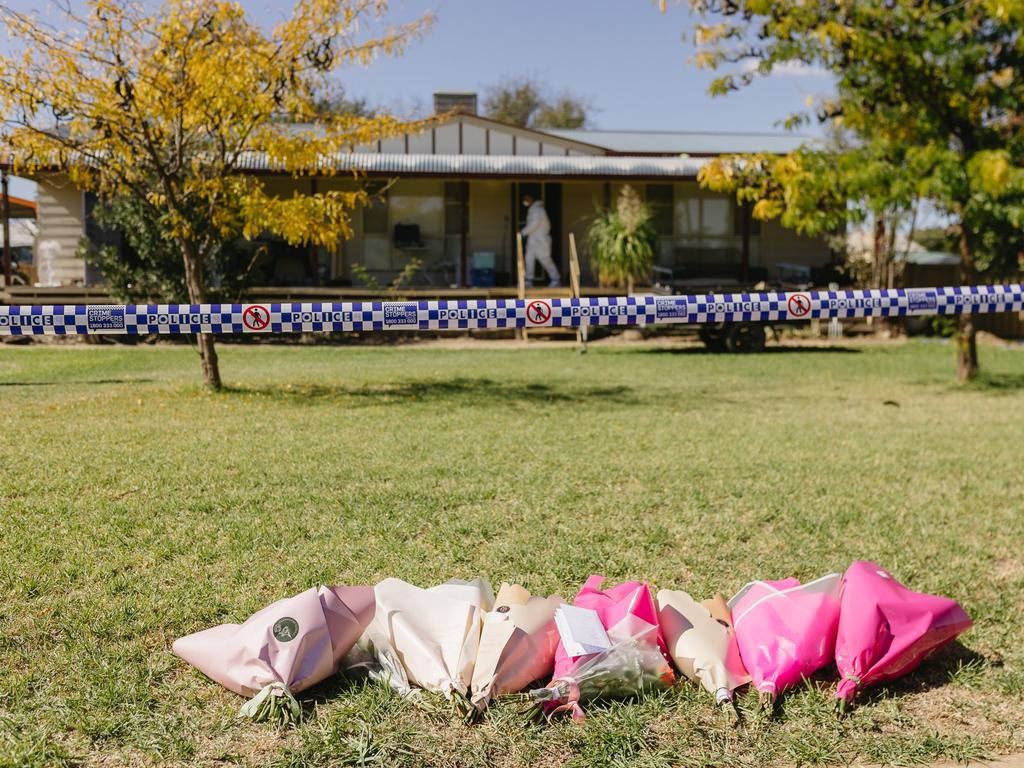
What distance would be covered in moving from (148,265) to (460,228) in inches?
290

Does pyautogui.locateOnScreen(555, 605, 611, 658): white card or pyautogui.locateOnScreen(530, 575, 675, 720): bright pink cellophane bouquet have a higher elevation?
pyautogui.locateOnScreen(555, 605, 611, 658): white card

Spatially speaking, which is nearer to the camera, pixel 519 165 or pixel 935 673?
pixel 935 673

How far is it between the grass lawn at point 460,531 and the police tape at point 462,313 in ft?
3.20

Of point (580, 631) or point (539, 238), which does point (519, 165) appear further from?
point (580, 631)

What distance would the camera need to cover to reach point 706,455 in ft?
24.4

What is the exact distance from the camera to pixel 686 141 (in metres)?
27.2

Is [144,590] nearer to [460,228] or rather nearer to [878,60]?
[878,60]

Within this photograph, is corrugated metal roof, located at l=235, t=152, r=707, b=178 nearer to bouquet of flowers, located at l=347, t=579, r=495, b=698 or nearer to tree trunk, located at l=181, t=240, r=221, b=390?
tree trunk, located at l=181, t=240, r=221, b=390

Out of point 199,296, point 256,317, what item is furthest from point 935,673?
point 199,296

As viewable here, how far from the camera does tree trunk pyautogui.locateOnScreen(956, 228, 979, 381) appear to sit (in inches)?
522

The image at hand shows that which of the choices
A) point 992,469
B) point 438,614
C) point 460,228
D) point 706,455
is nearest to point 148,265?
point 460,228

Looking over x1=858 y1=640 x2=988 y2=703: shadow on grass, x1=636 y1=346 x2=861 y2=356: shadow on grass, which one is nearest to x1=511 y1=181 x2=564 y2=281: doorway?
x1=636 y1=346 x2=861 y2=356: shadow on grass

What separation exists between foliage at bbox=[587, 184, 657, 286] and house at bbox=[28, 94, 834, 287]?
112 centimetres

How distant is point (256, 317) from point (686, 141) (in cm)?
2302
